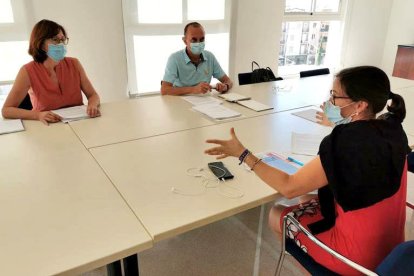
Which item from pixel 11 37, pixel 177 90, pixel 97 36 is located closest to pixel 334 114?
pixel 177 90

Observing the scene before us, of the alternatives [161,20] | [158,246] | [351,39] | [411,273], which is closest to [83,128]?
[158,246]

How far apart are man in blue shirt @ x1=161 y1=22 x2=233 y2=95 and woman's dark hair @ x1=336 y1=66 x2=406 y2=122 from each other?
4.67ft

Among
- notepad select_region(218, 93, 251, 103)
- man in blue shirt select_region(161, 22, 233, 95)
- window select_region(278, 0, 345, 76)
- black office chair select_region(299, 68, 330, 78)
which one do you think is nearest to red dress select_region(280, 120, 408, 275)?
notepad select_region(218, 93, 251, 103)

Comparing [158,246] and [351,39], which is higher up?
[351,39]

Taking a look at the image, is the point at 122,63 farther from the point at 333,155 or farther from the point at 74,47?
the point at 333,155

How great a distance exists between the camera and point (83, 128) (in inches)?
72.6

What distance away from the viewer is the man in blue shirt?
260 centimetres

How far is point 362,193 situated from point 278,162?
0.44m

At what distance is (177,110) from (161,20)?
1.87m

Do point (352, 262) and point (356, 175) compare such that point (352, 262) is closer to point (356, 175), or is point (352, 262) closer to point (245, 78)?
point (356, 175)

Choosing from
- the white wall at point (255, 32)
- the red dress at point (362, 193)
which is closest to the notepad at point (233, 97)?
the red dress at point (362, 193)

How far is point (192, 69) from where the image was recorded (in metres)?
2.81

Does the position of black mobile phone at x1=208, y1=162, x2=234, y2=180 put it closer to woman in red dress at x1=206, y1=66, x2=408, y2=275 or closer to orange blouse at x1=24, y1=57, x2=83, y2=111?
woman in red dress at x1=206, y1=66, x2=408, y2=275

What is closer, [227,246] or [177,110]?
Result: [227,246]
